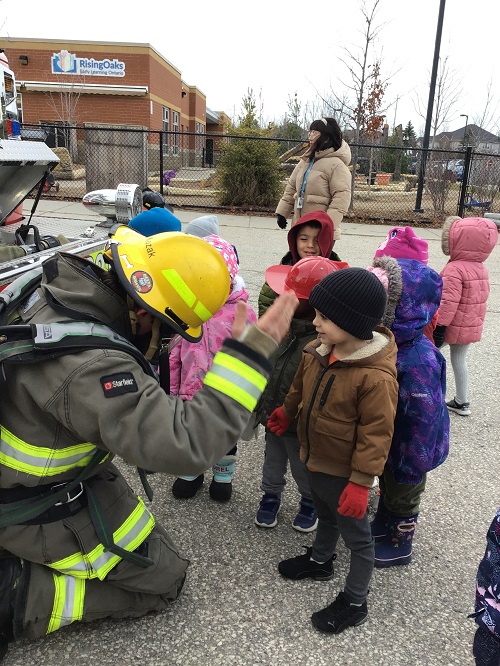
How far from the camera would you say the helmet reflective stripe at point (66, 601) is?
189cm

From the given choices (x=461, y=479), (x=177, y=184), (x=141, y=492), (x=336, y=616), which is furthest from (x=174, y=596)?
(x=177, y=184)

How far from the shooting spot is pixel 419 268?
230 cm

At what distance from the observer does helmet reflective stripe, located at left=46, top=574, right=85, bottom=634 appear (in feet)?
6.20

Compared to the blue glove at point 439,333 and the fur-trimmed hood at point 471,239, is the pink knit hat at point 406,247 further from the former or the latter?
the blue glove at point 439,333

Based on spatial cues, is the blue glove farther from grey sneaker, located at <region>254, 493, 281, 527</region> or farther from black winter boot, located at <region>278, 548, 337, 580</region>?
black winter boot, located at <region>278, 548, 337, 580</region>

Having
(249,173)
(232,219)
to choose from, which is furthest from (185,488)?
(249,173)

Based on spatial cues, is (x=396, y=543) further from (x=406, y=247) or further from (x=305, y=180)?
(x=305, y=180)

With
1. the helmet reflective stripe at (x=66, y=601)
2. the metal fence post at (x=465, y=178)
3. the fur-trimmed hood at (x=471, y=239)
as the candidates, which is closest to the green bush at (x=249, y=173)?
the metal fence post at (x=465, y=178)

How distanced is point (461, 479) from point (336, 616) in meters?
1.42

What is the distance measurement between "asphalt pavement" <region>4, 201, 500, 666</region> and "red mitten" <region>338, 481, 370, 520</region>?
1.63 ft

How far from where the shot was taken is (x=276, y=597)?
223cm

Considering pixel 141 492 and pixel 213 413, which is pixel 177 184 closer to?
pixel 141 492

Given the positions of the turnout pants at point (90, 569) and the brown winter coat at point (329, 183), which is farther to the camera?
the brown winter coat at point (329, 183)

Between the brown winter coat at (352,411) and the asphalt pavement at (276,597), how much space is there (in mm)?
591
